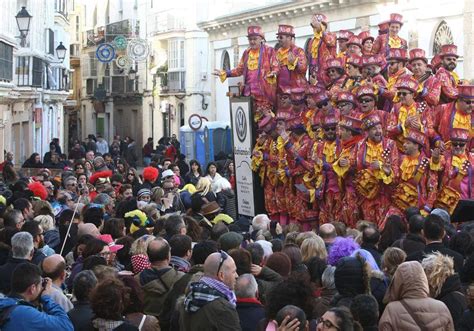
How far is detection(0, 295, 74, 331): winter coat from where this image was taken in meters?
8.56

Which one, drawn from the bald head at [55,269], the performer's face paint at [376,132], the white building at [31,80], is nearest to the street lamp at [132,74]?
the white building at [31,80]

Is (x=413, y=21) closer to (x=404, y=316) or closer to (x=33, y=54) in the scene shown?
(x=33, y=54)

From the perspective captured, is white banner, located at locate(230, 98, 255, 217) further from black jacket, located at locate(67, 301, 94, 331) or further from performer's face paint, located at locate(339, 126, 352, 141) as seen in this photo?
black jacket, located at locate(67, 301, 94, 331)

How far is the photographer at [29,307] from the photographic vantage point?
856 centimetres

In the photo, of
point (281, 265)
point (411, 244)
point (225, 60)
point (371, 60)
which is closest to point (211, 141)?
point (225, 60)

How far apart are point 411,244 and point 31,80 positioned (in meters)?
29.7

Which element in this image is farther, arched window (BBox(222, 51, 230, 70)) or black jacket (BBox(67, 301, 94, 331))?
arched window (BBox(222, 51, 230, 70))

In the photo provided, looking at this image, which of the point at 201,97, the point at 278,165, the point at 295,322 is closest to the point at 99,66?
the point at 201,97

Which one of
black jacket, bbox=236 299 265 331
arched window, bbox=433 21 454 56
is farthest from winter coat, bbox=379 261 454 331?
arched window, bbox=433 21 454 56

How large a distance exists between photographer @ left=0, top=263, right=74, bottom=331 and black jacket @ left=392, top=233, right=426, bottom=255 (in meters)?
3.34

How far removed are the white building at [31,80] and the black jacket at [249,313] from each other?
67.8ft

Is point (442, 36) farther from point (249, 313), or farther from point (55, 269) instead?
point (249, 313)

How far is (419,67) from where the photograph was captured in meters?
17.8

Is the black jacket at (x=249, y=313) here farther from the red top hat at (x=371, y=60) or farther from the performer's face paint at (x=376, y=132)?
the red top hat at (x=371, y=60)
